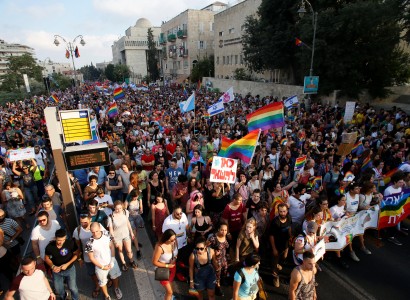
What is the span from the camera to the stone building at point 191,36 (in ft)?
181

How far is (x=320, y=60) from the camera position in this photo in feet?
62.3

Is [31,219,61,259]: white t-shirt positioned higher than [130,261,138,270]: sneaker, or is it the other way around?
[31,219,61,259]: white t-shirt

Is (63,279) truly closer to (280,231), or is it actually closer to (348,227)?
(280,231)

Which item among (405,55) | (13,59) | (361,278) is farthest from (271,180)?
(13,59)

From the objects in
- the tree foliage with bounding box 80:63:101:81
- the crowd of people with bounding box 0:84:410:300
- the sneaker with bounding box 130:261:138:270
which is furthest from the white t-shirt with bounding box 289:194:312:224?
the tree foliage with bounding box 80:63:101:81

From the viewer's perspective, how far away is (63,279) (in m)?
4.26

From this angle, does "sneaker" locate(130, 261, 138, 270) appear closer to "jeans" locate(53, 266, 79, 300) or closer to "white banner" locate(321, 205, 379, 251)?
"jeans" locate(53, 266, 79, 300)

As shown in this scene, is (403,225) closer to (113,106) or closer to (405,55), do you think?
→ (113,106)

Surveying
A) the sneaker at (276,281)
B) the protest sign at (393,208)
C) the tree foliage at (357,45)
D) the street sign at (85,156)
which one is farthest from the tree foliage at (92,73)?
the sneaker at (276,281)

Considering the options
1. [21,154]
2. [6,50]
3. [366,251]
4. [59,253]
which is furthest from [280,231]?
[6,50]

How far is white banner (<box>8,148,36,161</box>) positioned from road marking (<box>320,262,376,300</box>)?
25.6 feet

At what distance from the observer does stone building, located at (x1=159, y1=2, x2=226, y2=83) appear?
181 ft

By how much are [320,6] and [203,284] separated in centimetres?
2246

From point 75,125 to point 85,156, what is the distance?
76 cm
